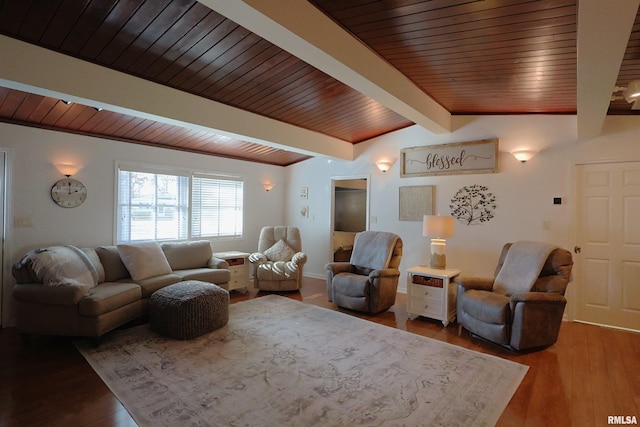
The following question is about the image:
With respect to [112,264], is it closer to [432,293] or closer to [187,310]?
[187,310]

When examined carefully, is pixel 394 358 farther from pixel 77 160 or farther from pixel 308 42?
pixel 77 160

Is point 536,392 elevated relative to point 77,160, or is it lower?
lower

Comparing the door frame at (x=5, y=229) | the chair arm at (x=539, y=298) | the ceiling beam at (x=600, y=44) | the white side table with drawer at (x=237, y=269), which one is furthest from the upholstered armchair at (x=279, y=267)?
the ceiling beam at (x=600, y=44)

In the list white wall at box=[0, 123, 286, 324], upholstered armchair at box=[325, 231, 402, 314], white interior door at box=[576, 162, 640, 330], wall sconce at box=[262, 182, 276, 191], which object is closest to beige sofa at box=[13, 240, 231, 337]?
white wall at box=[0, 123, 286, 324]

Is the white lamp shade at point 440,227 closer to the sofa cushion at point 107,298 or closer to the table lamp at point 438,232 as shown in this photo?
the table lamp at point 438,232

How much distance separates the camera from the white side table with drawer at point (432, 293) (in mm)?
3781

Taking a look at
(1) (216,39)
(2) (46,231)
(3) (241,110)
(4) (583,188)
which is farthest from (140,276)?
(4) (583,188)

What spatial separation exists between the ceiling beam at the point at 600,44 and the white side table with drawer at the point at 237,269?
4613 millimetres

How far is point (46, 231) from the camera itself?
3.84 m

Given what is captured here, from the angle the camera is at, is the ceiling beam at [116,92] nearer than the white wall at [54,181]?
Yes

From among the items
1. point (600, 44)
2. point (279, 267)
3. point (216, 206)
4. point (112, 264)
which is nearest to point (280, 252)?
point (279, 267)

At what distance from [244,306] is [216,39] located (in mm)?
3202

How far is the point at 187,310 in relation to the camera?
321 cm

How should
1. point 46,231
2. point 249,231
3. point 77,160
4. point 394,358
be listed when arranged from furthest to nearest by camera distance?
point 249,231, point 77,160, point 46,231, point 394,358
